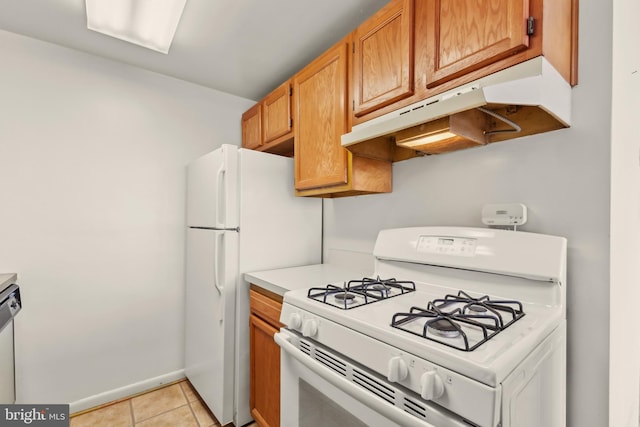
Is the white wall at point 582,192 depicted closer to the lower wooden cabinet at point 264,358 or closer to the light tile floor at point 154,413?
the lower wooden cabinet at point 264,358

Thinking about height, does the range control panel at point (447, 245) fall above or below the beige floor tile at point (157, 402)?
above

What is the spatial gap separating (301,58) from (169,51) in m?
0.86

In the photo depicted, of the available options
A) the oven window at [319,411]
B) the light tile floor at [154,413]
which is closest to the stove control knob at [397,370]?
the oven window at [319,411]

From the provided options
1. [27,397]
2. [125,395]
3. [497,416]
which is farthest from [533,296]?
[27,397]

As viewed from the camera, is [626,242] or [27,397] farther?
[27,397]

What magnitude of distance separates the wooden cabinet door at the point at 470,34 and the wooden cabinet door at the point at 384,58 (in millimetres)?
103

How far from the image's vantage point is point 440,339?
2.47 ft

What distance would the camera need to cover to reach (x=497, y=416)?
0.60 m

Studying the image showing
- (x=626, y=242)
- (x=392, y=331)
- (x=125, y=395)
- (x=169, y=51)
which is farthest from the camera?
(x=125, y=395)

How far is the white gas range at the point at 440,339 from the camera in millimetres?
668

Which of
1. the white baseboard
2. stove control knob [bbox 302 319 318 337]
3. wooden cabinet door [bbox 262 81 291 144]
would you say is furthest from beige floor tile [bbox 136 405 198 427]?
wooden cabinet door [bbox 262 81 291 144]

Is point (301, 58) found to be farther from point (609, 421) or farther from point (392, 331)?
point (609, 421)

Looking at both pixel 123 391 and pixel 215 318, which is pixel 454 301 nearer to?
pixel 215 318

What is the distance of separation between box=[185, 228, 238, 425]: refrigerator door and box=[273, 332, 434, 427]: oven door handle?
77cm
